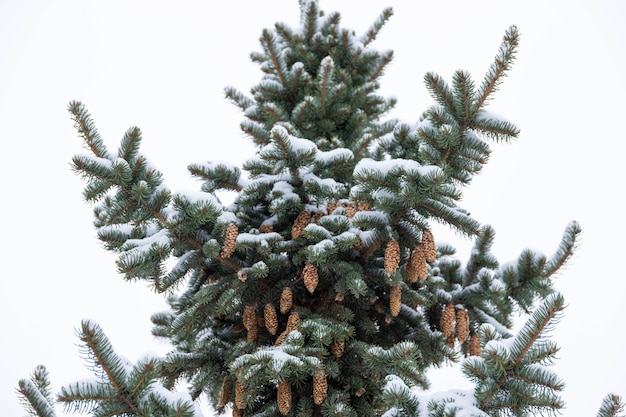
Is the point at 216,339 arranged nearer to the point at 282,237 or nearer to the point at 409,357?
the point at 282,237

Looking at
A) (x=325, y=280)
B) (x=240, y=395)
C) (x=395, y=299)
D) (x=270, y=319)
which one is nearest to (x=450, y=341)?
(x=395, y=299)

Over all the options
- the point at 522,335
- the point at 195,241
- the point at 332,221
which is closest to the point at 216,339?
the point at 195,241

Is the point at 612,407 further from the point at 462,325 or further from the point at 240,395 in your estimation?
the point at 240,395

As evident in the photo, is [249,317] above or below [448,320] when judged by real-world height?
below

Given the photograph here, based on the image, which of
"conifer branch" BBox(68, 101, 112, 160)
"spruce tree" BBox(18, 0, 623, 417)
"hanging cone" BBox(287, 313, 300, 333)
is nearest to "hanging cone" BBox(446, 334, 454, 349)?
"spruce tree" BBox(18, 0, 623, 417)

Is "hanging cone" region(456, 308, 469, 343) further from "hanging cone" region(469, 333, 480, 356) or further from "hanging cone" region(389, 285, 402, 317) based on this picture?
"hanging cone" region(389, 285, 402, 317)

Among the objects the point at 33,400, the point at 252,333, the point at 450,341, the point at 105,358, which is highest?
the point at 450,341
